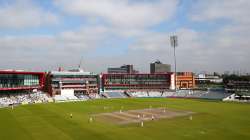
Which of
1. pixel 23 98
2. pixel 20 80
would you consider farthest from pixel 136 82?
pixel 23 98

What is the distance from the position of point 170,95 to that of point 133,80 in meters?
21.6

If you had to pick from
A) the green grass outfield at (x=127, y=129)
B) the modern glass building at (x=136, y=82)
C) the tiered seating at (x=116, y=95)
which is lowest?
the green grass outfield at (x=127, y=129)

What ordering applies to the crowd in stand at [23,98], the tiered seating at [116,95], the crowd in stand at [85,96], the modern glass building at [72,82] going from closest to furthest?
the crowd in stand at [23,98]
the crowd in stand at [85,96]
the modern glass building at [72,82]
the tiered seating at [116,95]

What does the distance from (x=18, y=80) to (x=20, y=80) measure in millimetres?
1015

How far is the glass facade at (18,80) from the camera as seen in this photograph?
10032cm

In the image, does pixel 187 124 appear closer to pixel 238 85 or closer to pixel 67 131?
pixel 67 131

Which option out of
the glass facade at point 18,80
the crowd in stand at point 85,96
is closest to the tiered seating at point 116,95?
the crowd in stand at point 85,96

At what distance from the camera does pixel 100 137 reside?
42.6m

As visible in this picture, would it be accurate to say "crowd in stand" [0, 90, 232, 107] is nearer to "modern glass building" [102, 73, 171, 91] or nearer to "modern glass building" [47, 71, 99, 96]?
"modern glass building" [47, 71, 99, 96]

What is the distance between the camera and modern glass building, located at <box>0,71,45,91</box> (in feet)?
329

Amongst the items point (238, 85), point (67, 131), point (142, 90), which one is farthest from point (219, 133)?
point (142, 90)

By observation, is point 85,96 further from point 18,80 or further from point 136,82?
point 136,82

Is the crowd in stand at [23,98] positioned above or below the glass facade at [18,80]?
below

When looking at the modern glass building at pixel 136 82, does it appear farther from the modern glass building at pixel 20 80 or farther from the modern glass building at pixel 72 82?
the modern glass building at pixel 20 80
